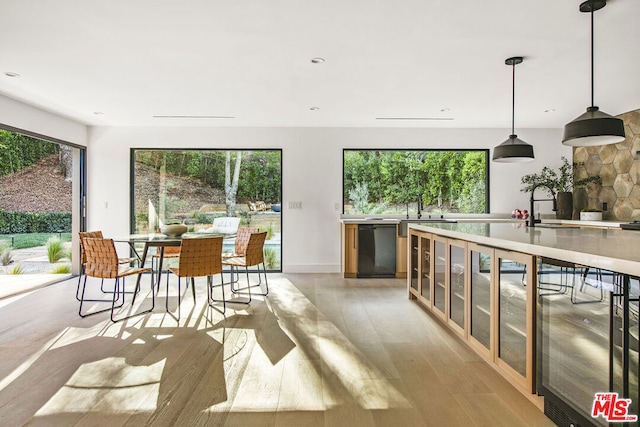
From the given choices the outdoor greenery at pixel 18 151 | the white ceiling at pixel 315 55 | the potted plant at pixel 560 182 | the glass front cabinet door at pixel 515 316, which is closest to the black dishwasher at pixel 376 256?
the white ceiling at pixel 315 55

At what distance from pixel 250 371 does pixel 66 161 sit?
5298mm

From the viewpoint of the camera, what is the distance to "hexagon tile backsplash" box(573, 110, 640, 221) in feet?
16.9

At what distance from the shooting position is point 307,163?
6242 mm

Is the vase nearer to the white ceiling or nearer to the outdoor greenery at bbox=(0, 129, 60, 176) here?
the white ceiling

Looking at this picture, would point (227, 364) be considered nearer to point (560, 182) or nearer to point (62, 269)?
point (62, 269)

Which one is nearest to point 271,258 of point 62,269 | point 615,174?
point 62,269

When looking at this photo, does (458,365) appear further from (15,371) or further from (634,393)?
(15,371)

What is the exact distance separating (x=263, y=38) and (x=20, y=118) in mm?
3677

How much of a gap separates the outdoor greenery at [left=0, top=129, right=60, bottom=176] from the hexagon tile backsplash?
27.0 ft

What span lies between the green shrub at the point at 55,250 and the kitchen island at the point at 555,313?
19.3 feet

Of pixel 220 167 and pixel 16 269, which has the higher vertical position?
pixel 220 167

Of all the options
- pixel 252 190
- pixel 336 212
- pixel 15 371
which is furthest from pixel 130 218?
pixel 15 371

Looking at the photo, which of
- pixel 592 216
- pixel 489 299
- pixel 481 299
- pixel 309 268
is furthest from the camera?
pixel 309 268

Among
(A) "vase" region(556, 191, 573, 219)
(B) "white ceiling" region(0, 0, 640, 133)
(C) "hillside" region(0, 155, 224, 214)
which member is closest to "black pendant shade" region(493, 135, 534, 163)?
(B) "white ceiling" region(0, 0, 640, 133)
